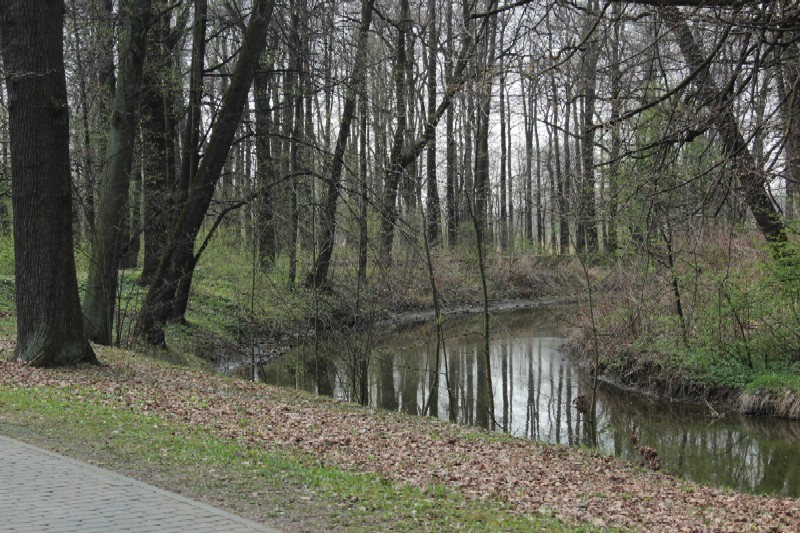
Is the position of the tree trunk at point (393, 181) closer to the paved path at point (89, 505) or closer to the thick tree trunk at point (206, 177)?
the thick tree trunk at point (206, 177)

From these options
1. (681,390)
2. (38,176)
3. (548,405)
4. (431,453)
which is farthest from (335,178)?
(681,390)

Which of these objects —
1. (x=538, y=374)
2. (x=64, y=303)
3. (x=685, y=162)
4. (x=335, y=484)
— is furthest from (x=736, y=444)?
(x=64, y=303)

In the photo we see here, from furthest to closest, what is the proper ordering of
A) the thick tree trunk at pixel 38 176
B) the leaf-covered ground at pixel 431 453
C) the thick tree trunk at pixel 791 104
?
the thick tree trunk at pixel 38 176
the leaf-covered ground at pixel 431 453
the thick tree trunk at pixel 791 104

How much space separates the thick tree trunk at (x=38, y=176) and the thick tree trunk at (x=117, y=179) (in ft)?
11.0

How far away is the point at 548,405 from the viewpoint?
18.1 meters

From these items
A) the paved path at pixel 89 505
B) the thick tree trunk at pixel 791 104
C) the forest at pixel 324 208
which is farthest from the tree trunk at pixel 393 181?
the paved path at pixel 89 505

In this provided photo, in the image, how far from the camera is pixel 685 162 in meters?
12.5

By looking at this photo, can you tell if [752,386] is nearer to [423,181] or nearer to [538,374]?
[538,374]

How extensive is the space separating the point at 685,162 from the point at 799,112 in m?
5.43

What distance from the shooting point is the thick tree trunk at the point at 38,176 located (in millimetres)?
13320

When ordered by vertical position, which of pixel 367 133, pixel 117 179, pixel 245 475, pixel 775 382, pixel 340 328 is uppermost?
pixel 367 133

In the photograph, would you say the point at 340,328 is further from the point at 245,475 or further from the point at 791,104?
the point at 791,104

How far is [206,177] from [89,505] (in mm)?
13274

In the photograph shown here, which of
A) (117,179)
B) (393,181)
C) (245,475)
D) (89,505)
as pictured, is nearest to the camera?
(89,505)
